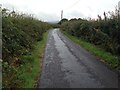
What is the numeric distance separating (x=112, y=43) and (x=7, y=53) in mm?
7142

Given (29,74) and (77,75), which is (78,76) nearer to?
(77,75)

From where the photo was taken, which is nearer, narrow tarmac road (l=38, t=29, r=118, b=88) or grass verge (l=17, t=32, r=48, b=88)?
narrow tarmac road (l=38, t=29, r=118, b=88)

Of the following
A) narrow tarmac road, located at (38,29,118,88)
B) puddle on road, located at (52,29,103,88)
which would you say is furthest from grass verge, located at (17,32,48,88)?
puddle on road, located at (52,29,103,88)

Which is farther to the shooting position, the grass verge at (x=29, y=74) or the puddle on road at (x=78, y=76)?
the grass verge at (x=29, y=74)

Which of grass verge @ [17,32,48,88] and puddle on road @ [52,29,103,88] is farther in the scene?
grass verge @ [17,32,48,88]

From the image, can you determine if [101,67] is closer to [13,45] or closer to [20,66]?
[20,66]

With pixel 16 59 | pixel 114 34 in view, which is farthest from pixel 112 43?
pixel 16 59

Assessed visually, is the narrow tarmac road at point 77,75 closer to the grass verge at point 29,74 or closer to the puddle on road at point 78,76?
the puddle on road at point 78,76

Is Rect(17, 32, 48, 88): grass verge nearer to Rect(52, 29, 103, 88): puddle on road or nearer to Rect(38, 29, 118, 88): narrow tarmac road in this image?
Rect(38, 29, 118, 88): narrow tarmac road

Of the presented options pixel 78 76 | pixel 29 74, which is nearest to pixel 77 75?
pixel 78 76

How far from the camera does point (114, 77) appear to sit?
10.5m

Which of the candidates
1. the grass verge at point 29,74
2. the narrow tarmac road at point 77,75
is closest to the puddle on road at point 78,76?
the narrow tarmac road at point 77,75

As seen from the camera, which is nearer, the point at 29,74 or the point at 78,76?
the point at 78,76

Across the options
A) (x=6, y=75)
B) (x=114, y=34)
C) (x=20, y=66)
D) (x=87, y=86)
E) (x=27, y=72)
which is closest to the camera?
(x=87, y=86)
